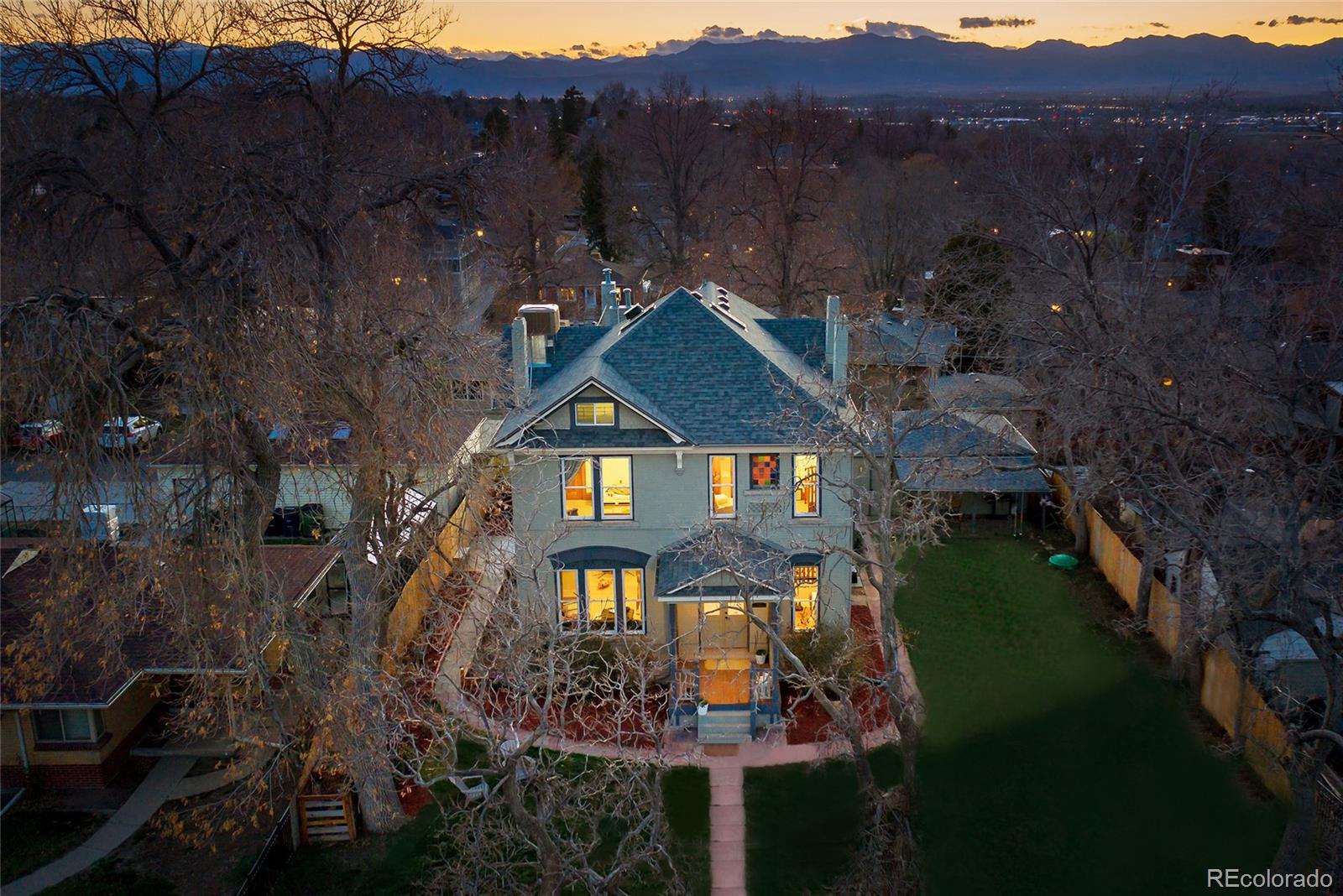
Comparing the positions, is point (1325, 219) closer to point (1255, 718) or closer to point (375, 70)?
point (1255, 718)

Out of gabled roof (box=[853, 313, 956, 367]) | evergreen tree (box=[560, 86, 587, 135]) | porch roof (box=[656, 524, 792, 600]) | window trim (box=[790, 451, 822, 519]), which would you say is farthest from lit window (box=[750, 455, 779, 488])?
evergreen tree (box=[560, 86, 587, 135])

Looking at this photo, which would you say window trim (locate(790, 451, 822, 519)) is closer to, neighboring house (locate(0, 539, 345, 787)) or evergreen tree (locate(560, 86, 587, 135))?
neighboring house (locate(0, 539, 345, 787))

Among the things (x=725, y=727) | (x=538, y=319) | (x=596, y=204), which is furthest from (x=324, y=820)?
(x=596, y=204)

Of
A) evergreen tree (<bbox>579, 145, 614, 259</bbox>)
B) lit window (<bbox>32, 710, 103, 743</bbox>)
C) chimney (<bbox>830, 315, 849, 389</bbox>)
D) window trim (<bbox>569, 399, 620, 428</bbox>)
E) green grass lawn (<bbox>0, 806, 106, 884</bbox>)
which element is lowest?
green grass lawn (<bbox>0, 806, 106, 884</bbox>)


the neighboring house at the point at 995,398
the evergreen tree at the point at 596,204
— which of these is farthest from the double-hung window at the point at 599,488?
the evergreen tree at the point at 596,204

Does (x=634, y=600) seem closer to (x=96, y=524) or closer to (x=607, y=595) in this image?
(x=607, y=595)
